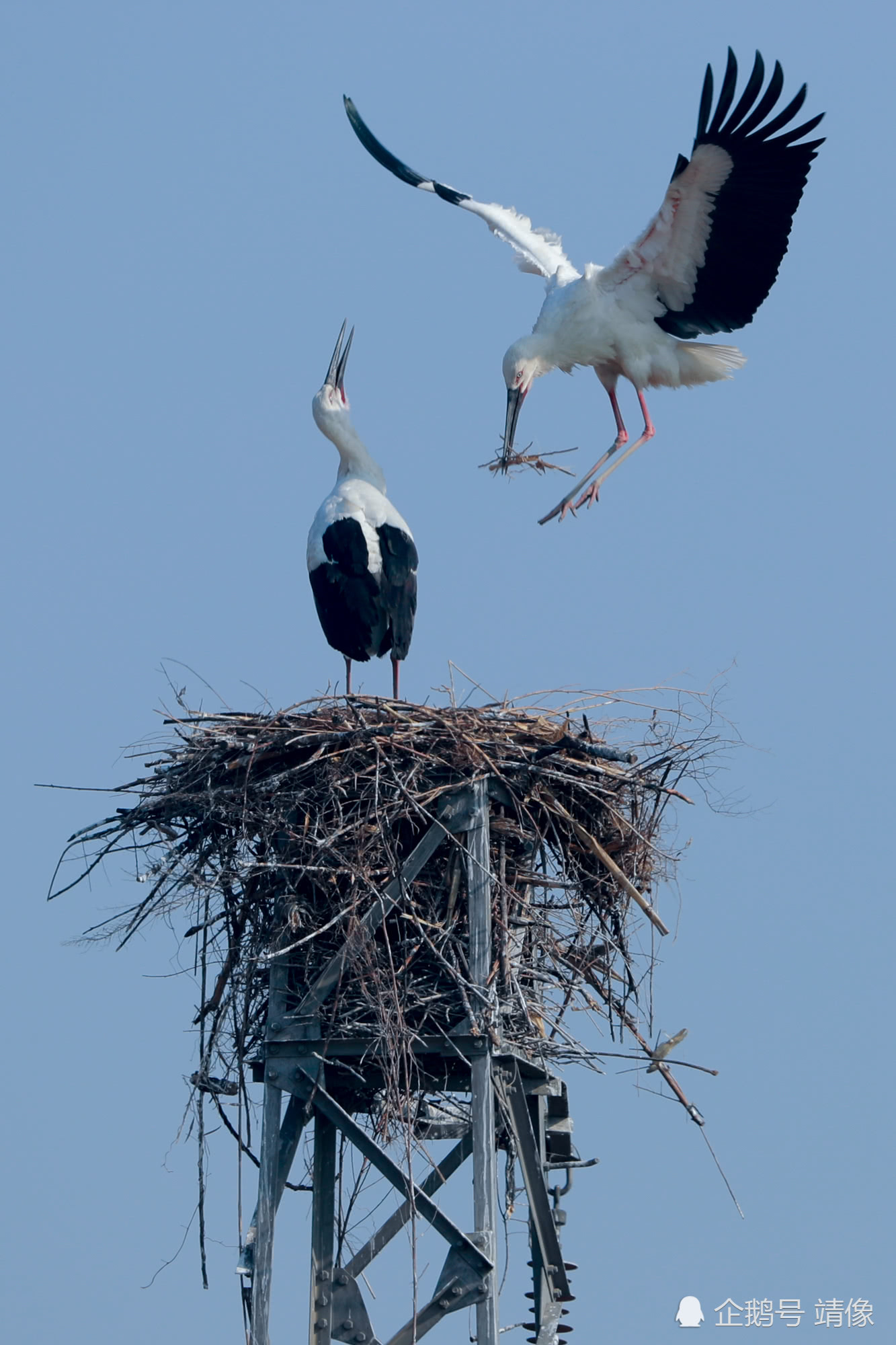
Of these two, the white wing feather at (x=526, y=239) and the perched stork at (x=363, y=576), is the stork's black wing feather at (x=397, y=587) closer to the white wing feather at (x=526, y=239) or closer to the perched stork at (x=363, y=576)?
the perched stork at (x=363, y=576)

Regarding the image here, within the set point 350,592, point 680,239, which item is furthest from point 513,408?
point 350,592

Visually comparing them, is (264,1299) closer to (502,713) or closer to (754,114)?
(502,713)

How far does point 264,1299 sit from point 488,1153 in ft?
3.69

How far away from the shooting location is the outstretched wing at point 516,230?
1288 centimetres

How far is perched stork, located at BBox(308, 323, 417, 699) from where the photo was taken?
10672 millimetres

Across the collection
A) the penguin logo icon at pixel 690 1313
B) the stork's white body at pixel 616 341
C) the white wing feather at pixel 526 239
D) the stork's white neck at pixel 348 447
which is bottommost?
the penguin logo icon at pixel 690 1313

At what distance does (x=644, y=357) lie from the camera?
12.0 meters

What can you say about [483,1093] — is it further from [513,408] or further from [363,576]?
[513,408]

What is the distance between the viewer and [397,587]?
10.7 metres

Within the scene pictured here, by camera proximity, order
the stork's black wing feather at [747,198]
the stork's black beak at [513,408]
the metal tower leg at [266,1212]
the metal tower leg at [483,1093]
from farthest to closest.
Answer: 1. the stork's black beak at [513,408]
2. the stork's black wing feather at [747,198]
3. the metal tower leg at [266,1212]
4. the metal tower leg at [483,1093]

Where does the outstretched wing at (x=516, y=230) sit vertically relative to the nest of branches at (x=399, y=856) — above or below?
above

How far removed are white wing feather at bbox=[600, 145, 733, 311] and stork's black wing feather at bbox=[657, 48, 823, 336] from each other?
0.15 feet

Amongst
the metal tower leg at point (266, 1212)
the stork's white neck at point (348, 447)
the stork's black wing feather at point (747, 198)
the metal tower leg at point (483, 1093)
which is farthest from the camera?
the stork's white neck at point (348, 447)

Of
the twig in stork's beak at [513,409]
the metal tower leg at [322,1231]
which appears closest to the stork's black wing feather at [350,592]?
the twig in stork's beak at [513,409]
